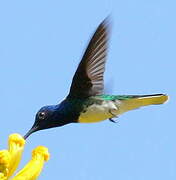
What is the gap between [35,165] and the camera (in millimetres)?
5320

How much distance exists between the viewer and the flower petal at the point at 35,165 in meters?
5.14

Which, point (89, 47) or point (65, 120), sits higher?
point (89, 47)

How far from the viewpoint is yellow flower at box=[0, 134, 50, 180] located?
5.01m

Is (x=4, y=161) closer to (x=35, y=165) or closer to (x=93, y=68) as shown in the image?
(x=35, y=165)

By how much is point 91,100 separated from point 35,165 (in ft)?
12.4

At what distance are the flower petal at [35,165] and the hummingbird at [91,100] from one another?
220cm

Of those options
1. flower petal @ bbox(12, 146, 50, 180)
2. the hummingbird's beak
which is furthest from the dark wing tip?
flower petal @ bbox(12, 146, 50, 180)

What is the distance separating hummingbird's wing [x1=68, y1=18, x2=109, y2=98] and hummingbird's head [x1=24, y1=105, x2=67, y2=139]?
328 mm

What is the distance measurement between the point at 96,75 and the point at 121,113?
0.59 m

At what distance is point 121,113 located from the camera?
8.54m

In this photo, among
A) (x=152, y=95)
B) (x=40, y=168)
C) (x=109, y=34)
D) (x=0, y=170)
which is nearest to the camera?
(x=0, y=170)

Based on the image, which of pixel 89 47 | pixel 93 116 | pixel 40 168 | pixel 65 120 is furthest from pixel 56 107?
pixel 40 168

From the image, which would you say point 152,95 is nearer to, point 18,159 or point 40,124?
point 40,124

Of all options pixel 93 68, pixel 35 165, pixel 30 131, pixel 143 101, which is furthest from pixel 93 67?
pixel 35 165
